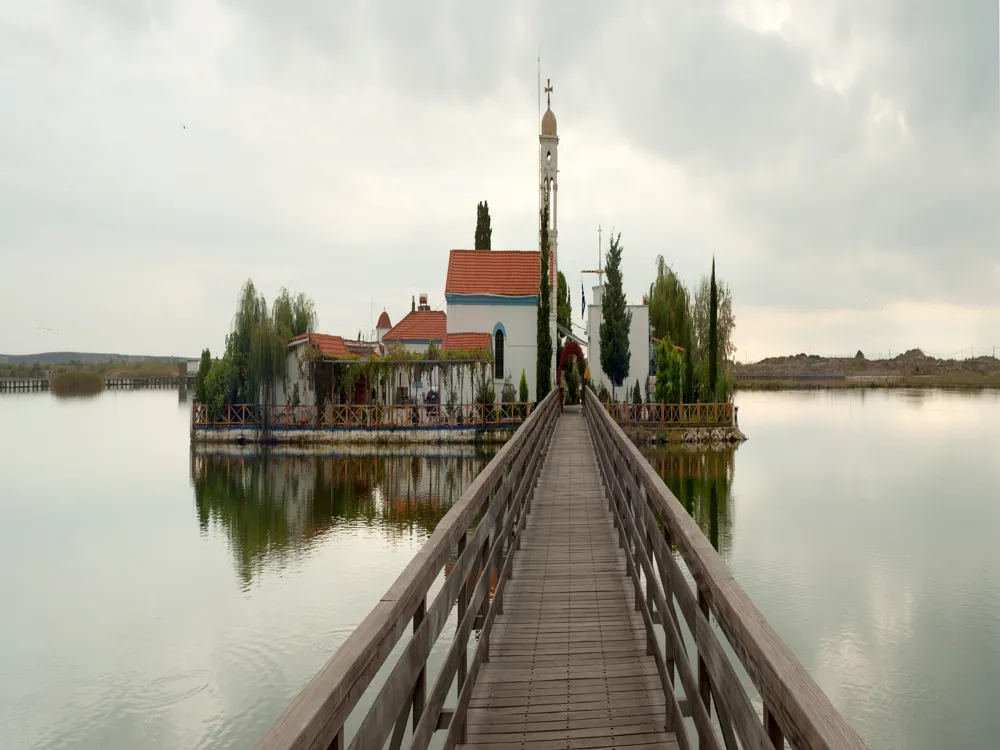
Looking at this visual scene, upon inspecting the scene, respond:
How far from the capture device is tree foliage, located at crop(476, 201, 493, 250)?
4438 centimetres

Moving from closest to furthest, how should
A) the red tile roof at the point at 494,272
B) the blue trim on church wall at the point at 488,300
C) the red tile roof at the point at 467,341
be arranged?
the red tile roof at the point at 467,341 → the blue trim on church wall at the point at 488,300 → the red tile roof at the point at 494,272

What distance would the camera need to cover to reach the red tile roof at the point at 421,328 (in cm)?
3866

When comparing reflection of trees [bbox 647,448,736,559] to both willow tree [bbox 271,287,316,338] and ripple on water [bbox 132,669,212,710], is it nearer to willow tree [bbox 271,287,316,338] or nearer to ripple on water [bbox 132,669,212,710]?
ripple on water [bbox 132,669,212,710]

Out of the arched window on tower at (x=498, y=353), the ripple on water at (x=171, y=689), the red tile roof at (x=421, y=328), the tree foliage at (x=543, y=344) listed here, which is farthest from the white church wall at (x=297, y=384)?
the ripple on water at (x=171, y=689)

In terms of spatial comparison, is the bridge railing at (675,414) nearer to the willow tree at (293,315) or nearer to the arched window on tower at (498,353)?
the arched window on tower at (498,353)

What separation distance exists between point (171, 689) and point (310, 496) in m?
12.3

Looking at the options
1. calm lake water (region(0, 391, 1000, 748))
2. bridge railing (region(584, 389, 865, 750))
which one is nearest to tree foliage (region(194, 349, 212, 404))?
calm lake water (region(0, 391, 1000, 748))

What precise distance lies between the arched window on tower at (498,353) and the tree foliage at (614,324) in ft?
16.8

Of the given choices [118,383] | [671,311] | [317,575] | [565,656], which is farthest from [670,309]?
[118,383]

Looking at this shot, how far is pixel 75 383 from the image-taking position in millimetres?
98750

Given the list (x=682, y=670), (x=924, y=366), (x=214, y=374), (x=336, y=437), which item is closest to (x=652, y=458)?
(x=336, y=437)

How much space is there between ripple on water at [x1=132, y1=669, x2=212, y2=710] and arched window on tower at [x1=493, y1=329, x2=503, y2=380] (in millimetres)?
26947

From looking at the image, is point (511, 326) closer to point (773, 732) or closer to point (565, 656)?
point (565, 656)

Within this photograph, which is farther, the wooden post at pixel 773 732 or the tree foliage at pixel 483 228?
the tree foliage at pixel 483 228
